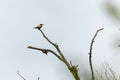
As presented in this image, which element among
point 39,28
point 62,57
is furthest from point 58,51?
point 39,28

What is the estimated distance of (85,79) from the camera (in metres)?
3.97

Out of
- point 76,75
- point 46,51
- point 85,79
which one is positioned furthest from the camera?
point 85,79

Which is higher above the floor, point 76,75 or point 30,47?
point 30,47

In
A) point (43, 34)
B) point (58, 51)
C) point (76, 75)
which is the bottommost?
point (76, 75)

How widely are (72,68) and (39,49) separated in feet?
0.53

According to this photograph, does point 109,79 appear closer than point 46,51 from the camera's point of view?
No

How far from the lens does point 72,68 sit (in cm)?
132

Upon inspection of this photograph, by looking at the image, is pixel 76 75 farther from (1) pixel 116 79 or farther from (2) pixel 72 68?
(1) pixel 116 79

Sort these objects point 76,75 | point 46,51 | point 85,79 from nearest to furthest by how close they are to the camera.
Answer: point 76,75 < point 46,51 < point 85,79

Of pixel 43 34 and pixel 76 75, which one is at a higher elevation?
pixel 43 34

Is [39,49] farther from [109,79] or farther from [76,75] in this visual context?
[109,79]

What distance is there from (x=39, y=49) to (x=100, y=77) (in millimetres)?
2857

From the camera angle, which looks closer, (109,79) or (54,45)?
(54,45)

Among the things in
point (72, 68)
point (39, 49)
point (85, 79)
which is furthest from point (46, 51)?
point (85, 79)
